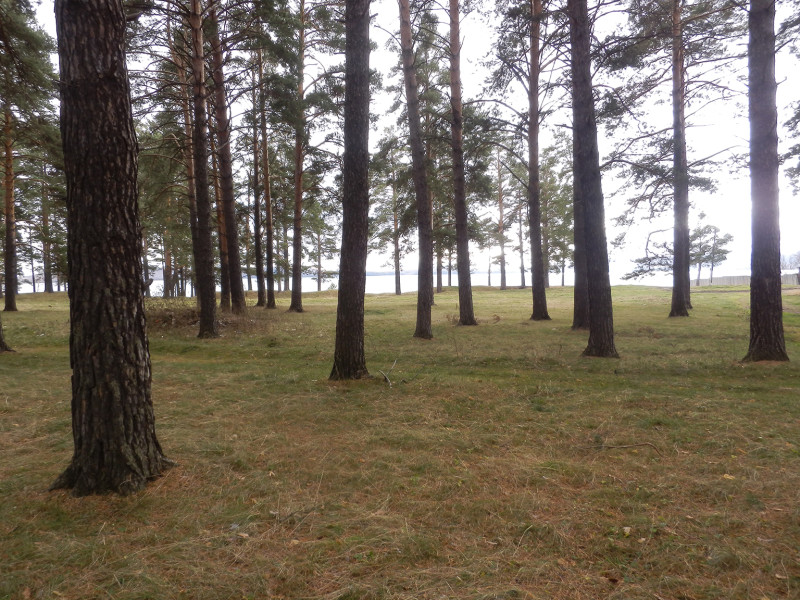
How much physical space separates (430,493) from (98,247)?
10.2ft

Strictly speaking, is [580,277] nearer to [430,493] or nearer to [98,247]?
[430,493]

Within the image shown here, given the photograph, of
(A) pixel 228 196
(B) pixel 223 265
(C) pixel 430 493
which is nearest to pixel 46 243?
(B) pixel 223 265

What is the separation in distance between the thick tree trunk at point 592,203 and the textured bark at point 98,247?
25.3 ft

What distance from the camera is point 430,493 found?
3262 mm

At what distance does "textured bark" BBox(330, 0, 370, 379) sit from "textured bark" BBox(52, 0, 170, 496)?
3373 mm

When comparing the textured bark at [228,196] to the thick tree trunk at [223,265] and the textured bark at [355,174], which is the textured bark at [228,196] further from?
the textured bark at [355,174]

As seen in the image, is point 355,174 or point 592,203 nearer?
point 355,174

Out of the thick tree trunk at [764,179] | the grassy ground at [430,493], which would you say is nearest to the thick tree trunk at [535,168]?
the thick tree trunk at [764,179]

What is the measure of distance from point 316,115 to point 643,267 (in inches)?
519

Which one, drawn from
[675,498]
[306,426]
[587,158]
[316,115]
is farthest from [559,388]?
[316,115]

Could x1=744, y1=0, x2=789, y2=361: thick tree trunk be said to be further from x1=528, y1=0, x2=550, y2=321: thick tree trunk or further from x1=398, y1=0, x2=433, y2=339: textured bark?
x1=528, y1=0, x2=550, y2=321: thick tree trunk

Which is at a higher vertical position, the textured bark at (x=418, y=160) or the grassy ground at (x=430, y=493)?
the textured bark at (x=418, y=160)

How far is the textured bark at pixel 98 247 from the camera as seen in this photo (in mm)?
3211

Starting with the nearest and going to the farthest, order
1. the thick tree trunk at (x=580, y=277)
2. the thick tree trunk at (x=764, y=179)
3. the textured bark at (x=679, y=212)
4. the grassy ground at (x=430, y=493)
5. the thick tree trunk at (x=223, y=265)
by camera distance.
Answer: the grassy ground at (x=430, y=493)
the thick tree trunk at (x=764, y=179)
the thick tree trunk at (x=580, y=277)
the textured bark at (x=679, y=212)
the thick tree trunk at (x=223, y=265)
